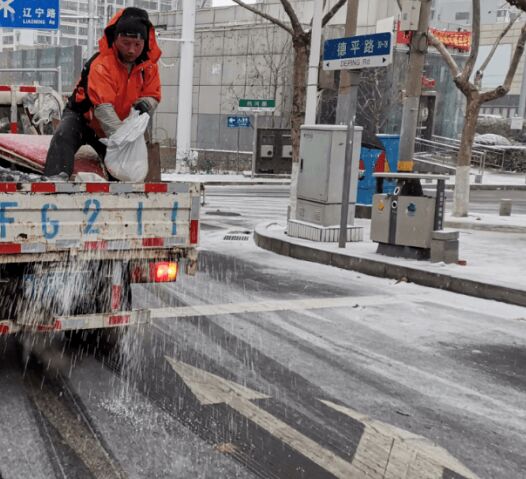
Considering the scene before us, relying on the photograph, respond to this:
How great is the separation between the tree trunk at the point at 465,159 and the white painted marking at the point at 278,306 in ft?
25.5

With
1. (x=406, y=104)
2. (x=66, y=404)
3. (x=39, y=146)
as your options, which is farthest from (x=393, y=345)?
(x=406, y=104)

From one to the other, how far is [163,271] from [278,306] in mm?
2399

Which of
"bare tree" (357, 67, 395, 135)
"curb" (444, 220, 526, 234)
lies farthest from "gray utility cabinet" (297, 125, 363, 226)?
"bare tree" (357, 67, 395, 135)

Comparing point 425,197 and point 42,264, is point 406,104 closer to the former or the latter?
point 425,197

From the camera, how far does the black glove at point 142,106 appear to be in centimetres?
576

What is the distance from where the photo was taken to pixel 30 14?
20844 mm

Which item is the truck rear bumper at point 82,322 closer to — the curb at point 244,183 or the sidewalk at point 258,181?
the sidewalk at point 258,181

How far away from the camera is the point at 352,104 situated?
10.8m

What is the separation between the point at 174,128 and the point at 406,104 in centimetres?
3276

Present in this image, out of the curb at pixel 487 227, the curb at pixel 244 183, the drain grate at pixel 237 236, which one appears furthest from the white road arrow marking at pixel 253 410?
the curb at pixel 244 183

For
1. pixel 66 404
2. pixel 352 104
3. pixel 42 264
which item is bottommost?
pixel 66 404

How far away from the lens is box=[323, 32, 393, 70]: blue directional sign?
955 centimetres

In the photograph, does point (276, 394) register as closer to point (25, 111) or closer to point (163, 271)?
point (163, 271)

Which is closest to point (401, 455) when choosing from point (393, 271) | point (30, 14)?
point (393, 271)
